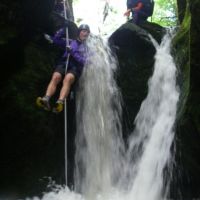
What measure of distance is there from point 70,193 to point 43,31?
12.8 ft

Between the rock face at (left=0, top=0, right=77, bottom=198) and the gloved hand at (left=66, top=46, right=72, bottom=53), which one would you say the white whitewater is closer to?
the rock face at (left=0, top=0, right=77, bottom=198)

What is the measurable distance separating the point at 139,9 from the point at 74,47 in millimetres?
3963

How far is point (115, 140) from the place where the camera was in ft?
26.7

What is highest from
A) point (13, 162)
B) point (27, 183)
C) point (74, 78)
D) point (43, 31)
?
point (43, 31)

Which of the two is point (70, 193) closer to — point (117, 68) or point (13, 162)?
point (13, 162)

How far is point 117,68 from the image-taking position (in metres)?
9.06

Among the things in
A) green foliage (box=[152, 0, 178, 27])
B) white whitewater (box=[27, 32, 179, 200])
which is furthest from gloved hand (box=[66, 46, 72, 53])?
green foliage (box=[152, 0, 178, 27])

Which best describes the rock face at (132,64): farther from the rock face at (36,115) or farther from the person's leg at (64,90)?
the person's leg at (64,90)

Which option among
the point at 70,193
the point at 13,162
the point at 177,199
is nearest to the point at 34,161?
the point at 13,162

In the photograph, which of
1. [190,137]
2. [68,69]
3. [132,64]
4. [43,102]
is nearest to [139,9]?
[132,64]

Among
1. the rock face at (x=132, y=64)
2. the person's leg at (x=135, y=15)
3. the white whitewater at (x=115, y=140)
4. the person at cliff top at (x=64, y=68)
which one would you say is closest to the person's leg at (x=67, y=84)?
the person at cliff top at (x=64, y=68)

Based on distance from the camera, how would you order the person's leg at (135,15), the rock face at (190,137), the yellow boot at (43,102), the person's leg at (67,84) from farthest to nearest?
the person's leg at (135,15)
the rock face at (190,137)
the person's leg at (67,84)
the yellow boot at (43,102)

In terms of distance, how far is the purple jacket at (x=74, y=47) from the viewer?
318 inches

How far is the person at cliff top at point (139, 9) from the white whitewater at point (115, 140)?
2.68 meters
